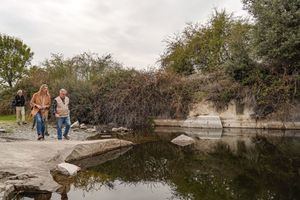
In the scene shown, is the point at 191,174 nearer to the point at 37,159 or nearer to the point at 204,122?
the point at 37,159

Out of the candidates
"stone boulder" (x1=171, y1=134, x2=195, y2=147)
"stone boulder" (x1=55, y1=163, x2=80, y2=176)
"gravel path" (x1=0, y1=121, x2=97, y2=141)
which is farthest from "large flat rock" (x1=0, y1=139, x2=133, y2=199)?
"gravel path" (x1=0, y1=121, x2=97, y2=141)

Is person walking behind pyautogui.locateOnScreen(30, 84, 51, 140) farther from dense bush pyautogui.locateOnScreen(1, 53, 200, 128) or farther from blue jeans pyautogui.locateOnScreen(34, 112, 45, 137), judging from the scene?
dense bush pyautogui.locateOnScreen(1, 53, 200, 128)

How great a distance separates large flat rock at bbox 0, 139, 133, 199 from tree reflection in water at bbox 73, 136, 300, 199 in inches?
30.2

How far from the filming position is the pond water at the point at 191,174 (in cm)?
614

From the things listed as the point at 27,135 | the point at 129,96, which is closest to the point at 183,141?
the point at 27,135

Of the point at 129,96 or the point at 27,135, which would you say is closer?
the point at 27,135

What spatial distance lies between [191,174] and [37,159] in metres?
3.74

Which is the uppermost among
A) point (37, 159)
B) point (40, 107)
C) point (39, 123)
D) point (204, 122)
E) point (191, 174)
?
point (40, 107)

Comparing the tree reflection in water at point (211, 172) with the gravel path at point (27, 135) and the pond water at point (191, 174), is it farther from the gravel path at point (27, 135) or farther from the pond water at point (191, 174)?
the gravel path at point (27, 135)

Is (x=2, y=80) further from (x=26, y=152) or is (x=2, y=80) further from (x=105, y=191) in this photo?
(x=105, y=191)

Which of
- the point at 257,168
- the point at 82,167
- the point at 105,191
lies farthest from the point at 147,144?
the point at 105,191

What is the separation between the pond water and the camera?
242 inches

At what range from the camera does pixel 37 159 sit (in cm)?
803

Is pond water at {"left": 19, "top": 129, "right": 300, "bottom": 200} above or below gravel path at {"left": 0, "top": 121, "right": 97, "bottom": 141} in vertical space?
below
